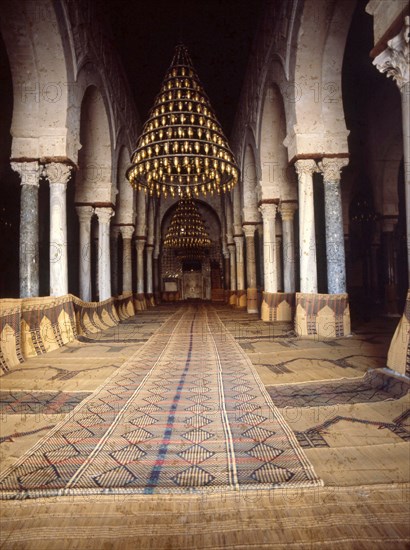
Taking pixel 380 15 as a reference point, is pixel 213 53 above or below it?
above

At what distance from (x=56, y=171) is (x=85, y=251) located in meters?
2.96

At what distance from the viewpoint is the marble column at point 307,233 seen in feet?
21.2

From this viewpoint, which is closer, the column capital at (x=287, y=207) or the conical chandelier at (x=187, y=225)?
the column capital at (x=287, y=207)

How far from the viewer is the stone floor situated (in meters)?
1.29

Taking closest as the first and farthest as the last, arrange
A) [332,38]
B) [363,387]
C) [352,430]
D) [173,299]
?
[352,430] < [363,387] < [332,38] < [173,299]

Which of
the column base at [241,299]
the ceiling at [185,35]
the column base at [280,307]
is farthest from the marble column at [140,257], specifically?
the column base at [280,307]

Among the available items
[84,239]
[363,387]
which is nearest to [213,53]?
[84,239]

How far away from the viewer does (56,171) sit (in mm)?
6301

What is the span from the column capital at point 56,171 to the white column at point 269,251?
5371mm

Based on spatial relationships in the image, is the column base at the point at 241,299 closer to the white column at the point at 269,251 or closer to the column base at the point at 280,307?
the white column at the point at 269,251

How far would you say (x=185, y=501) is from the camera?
1494mm

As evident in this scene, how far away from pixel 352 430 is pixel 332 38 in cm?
651

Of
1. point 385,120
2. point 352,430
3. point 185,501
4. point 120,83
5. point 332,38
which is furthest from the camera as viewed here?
point 120,83

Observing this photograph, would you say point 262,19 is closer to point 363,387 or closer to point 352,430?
point 363,387
